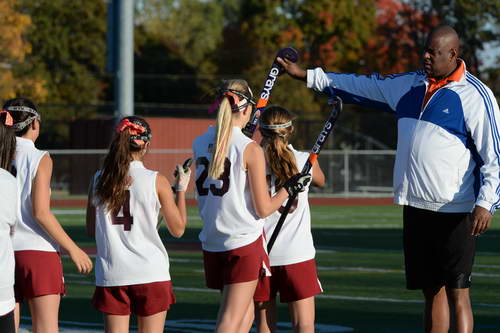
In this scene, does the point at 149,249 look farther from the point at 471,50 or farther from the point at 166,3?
the point at 166,3

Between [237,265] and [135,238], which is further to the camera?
[237,265]

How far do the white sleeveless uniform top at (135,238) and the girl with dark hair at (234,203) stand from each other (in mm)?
374

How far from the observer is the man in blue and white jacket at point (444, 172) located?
7707 mm

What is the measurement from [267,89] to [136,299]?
1.67 m

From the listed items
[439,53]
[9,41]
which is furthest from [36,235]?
[9,41]

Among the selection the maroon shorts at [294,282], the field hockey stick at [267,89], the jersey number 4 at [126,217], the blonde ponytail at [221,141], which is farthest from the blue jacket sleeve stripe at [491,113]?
the jersey number 4 at [126,217]

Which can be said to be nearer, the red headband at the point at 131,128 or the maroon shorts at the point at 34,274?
the red headband at the point at 131,128

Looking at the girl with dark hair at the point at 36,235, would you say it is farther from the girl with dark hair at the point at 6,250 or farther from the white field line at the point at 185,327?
the white field line at the point at 185,327

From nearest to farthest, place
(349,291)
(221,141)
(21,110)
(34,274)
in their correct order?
(221,141), (34,274), (21,110), (349,291)

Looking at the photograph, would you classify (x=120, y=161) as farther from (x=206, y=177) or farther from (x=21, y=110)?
(x=21, y=110)

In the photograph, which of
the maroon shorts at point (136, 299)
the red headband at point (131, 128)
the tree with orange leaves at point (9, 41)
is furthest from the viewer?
the tree with orange leaves at point (9, 41)

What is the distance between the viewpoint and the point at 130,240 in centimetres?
717

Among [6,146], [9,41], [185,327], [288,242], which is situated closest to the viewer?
[6,146]

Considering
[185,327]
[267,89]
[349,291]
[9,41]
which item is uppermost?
[9,41]
